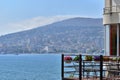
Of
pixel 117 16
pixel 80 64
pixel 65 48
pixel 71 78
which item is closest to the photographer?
pixel 80 64

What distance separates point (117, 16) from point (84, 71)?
414cm

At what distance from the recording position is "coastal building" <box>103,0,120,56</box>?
68.7 ft

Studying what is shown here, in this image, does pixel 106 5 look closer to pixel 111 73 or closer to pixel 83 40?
pixel 111 73

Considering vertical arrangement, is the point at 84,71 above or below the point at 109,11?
below

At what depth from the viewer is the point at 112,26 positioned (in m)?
21.5

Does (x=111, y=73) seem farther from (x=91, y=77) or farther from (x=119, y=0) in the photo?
(x=119, y=0)

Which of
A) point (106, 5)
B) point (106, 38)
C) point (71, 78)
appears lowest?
point (71, 78)

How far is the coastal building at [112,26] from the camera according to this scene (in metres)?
20.9

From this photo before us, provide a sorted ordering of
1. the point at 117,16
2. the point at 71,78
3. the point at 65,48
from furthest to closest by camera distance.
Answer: the point at 65,48
the point at 117,16
the point at 71,78

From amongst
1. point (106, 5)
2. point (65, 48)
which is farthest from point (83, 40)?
point (106, 5)

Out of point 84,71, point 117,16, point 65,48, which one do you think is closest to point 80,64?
point 84,71

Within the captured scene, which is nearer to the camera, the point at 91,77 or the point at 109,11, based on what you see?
the point at 91,77

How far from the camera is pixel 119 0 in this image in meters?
21.4

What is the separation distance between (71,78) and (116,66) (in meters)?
1.91
